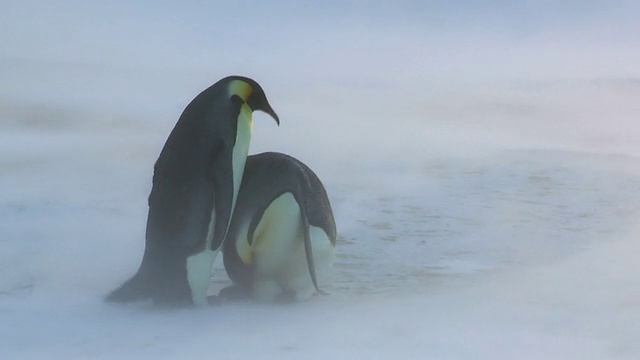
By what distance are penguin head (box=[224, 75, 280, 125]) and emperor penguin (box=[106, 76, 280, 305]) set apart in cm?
4

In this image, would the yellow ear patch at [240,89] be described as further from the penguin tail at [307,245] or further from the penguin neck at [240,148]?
the penguin tail at [307,245]

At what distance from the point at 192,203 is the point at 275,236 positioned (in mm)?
277

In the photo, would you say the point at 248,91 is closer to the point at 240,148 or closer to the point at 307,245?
the point at 240,148

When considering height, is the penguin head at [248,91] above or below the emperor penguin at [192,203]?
above

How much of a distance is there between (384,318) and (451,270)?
72 centimetres

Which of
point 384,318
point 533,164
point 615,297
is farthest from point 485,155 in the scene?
point 384,318

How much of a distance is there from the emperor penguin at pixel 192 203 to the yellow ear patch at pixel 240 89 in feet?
0.12

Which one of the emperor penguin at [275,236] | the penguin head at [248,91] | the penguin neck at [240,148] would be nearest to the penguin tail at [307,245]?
the emperor penguin at [275,236]

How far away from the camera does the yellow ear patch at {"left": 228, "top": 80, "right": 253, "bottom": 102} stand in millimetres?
→ 2643

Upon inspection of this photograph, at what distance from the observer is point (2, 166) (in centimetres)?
458

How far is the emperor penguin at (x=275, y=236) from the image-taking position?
8.67 ft

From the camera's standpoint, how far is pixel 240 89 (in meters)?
2.66

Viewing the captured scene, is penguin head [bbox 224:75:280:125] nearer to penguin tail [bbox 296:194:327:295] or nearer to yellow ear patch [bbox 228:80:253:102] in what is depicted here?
yellow ear patch [bbox 228:80:253:102]

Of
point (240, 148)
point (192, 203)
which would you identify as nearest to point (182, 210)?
point (192, 203)
